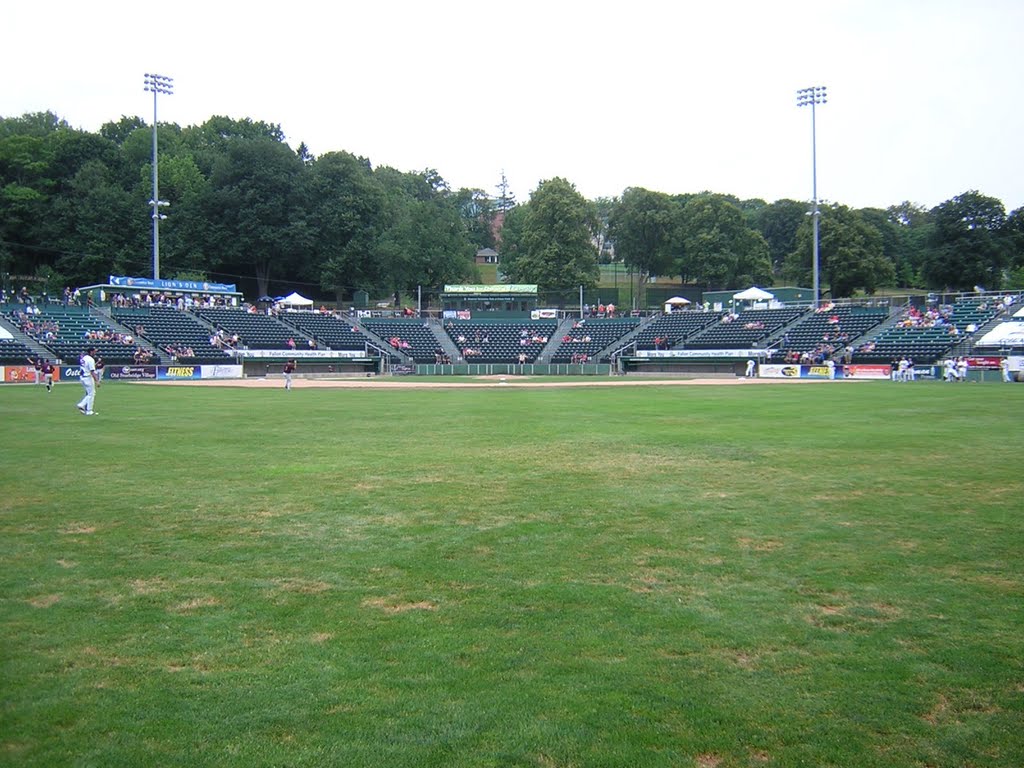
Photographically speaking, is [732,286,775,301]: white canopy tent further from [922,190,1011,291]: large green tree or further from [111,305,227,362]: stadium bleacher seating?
[111,305,227,362]: stadium bleacher seating

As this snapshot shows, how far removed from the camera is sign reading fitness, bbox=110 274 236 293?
61812mm

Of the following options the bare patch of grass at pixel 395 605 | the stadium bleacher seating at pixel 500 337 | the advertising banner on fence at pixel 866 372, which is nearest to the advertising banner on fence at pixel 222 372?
the stadium bleacher seating at pixel 500 337

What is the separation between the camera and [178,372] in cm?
5434

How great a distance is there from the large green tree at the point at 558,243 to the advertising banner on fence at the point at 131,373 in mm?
46186

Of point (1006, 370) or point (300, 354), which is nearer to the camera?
point (1006, 370)

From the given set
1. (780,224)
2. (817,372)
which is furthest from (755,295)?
(780,224)

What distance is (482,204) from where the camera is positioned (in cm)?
12912

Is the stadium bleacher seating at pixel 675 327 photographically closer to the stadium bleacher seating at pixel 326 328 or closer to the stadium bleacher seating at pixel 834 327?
the stadium bleacher seating at pixel 834 327

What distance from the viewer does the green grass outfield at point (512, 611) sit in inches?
184

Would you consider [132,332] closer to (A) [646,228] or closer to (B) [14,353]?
(B) [14,353]

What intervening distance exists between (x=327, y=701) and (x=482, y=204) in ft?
421

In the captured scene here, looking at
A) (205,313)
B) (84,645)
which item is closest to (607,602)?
(84,645)

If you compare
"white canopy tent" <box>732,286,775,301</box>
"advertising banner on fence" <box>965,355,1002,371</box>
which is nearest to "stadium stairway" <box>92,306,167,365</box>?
"white canopy tent" <box>732,286,775,301</box>

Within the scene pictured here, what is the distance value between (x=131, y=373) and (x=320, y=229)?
114ft
